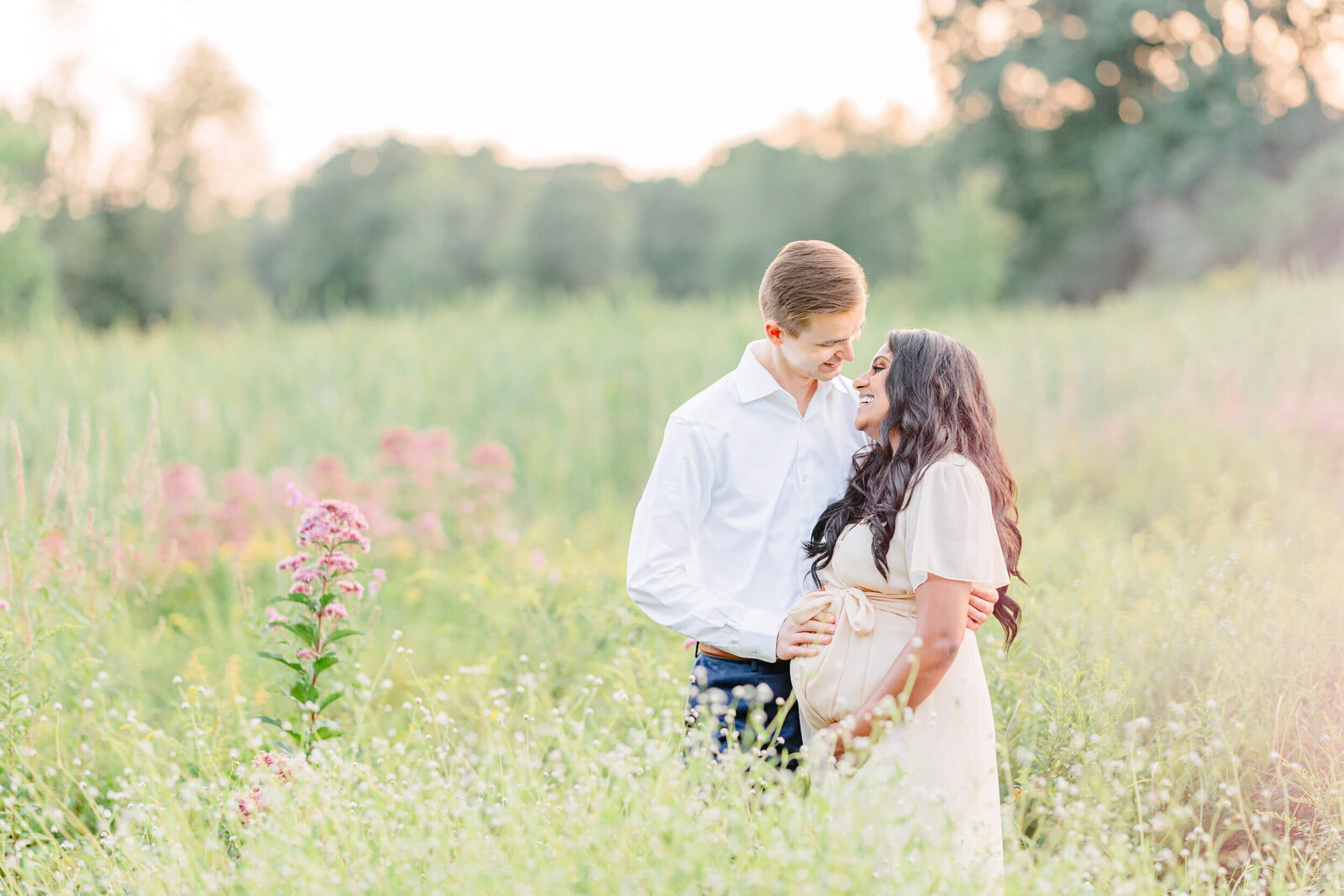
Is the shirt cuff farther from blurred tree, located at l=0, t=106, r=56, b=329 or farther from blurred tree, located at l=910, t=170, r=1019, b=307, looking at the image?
blurred tree, located at l=910, t=170, r=1019, b=307

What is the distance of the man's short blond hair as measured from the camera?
259 cm

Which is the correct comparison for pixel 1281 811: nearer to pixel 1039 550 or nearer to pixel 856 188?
pixel 1039 550

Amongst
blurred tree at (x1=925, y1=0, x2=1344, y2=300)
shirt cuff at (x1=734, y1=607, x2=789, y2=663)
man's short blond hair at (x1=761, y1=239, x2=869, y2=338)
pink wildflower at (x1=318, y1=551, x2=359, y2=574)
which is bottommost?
shirt cuff at (x1=734, y1=607, x2=789, y2=663)

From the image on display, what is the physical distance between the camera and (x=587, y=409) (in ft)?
31.2

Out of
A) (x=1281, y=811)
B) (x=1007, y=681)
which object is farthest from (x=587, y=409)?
(x=1281, y=811)

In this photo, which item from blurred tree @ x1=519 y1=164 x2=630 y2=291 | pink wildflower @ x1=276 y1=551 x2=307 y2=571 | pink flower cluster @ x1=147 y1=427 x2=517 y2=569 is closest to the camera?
pink wildflower @ x1=276 y1=551 x2=307 y2=571

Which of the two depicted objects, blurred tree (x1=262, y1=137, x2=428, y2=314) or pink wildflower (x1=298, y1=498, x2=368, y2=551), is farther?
blurred tree (x1=262, y1=137, x2=428, y2=314)

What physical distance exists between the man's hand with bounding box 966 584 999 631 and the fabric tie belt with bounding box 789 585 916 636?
0.15m

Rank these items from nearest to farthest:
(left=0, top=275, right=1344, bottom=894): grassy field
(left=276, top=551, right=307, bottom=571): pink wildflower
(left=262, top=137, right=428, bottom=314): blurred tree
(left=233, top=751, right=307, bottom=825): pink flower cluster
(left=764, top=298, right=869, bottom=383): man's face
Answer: (left=0, top=275, right=1344, bottom=894): grassy field
(left=233, top=751, right=307, bottom=825): pink flower cluster
(left=764, top=298, right=869, bottom=383): man's face
(left=276, top=551, right=307, bottom=571): pink wildflower
(left=262, top=137, right=428, bottom=314): blurred tree

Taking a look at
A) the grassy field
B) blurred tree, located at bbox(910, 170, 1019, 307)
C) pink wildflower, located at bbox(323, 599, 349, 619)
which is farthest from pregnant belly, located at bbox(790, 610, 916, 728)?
blurred tree, located at bbox(910, 170, 1019, 307)

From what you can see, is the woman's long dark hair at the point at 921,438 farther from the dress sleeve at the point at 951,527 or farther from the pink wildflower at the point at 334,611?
the pink wildflower at the point at 334,611

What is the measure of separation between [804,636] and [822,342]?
767 millimetres

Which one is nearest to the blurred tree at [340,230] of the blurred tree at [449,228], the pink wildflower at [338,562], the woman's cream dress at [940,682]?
the blurred tree at [449,228]

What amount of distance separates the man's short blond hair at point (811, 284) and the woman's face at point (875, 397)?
18 centimetres
